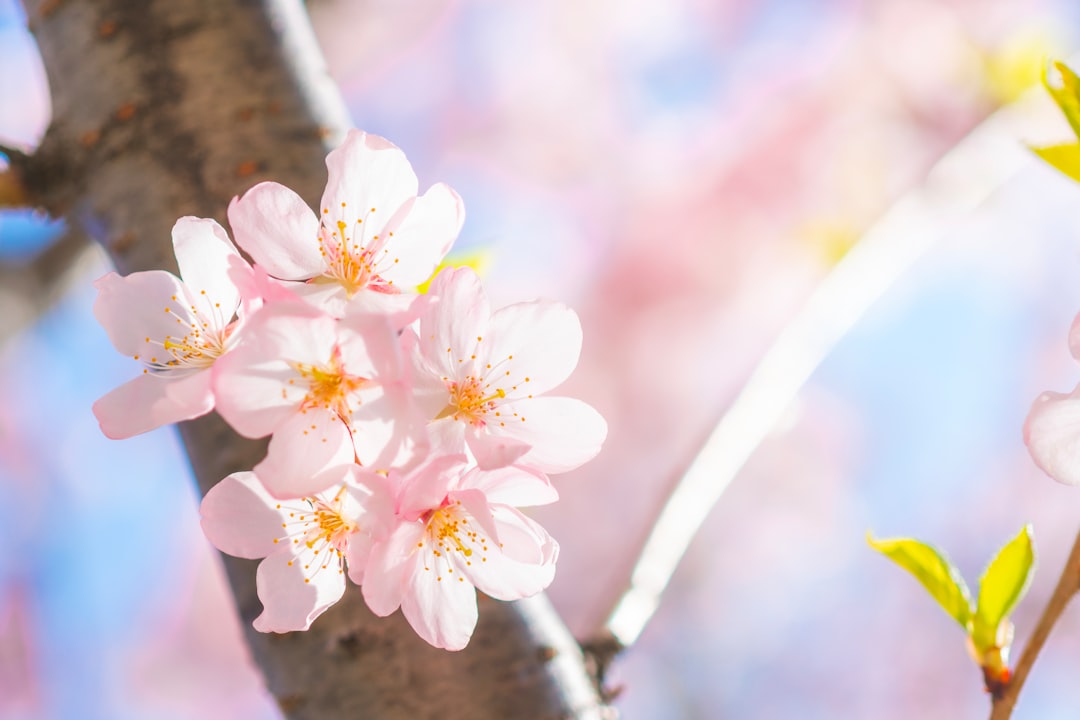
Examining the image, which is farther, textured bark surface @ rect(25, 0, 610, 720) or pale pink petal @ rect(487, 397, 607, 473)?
textured bark surface @ rect(25, 0, 610, 720)

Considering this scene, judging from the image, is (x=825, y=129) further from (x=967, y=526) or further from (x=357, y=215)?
(x=357, y=215)

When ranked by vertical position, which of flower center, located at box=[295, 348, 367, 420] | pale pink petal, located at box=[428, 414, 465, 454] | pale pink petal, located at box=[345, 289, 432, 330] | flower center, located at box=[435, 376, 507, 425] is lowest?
pale pink petal, located at box=[428, 414, 465, 454]

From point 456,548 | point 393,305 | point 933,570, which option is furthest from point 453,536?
point 933,570

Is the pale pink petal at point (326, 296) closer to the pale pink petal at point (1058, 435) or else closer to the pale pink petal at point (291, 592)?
the pale pink petal at point (291, 592)

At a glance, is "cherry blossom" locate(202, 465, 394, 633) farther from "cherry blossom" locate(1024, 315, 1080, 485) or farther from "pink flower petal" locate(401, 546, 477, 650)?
"cherry blossom" locate(1024, 315, 1080, 485)

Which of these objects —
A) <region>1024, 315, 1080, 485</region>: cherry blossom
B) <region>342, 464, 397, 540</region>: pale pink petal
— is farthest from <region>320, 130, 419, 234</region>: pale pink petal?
<region>1024, 315, 1080, 485</region>: cherry blossom

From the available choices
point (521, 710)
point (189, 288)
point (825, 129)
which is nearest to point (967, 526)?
point (825, 129)
